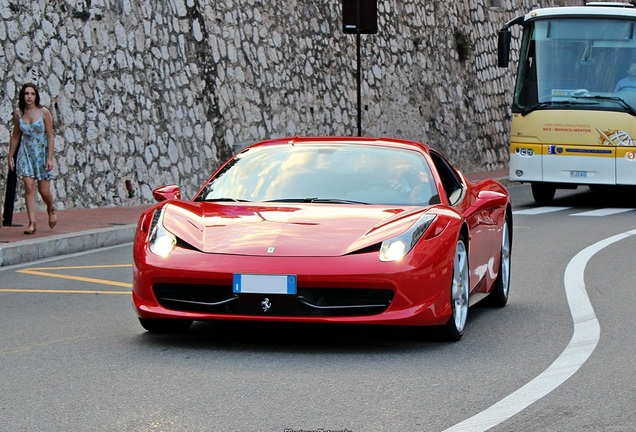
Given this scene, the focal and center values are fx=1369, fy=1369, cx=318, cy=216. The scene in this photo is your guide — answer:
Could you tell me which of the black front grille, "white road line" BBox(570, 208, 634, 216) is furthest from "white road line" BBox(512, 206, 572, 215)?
the black front grille

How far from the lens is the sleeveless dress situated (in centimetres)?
1614

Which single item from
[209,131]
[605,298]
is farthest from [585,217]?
[605,298]

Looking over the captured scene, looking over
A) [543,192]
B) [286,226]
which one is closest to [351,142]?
[286,226]

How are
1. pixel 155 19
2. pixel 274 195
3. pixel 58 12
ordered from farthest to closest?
pixel 155 19, pixel 58 12, pixel 274 195

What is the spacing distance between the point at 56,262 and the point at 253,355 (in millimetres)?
6782

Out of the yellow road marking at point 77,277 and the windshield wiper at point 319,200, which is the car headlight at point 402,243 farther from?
the yellow road marking at point 77,277

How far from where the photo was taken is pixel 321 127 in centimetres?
2852

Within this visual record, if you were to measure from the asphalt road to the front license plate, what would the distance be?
0.36 m

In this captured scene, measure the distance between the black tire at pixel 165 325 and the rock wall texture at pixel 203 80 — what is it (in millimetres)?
10608

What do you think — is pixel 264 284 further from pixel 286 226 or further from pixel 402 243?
pixel 402 243

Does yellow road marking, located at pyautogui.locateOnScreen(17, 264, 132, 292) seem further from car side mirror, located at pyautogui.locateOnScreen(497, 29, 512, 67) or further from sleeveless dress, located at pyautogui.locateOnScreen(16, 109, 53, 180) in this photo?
car side mirror, located at pyautogui.locateOnScreen(497, 29, 512, 67)

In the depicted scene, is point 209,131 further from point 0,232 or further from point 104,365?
point 104,365

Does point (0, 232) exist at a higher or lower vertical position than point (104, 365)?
lower

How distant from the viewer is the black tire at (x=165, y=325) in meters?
8.27
